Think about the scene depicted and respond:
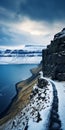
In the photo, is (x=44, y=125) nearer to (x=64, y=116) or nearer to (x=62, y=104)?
(x=64, y=116)

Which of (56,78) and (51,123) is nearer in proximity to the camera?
(51,123)

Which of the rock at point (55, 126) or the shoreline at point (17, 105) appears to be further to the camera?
the shoreline at point (17, 105)

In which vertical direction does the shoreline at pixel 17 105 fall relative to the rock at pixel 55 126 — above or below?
below

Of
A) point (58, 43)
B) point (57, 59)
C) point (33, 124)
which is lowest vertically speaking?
point (33, 124)

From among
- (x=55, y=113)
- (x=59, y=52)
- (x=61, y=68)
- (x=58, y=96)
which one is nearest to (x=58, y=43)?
(x=59, y=52)

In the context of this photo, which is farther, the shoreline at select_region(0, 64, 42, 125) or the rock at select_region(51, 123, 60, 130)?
the shoreline at select_region(0, 64, 42, 125)

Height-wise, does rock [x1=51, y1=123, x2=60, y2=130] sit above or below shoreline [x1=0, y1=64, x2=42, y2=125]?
above

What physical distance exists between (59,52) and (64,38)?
13.9ft

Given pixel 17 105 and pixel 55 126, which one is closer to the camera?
pixel 55 126

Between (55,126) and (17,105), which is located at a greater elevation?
(55,126)

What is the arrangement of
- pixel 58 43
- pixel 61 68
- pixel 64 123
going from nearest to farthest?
pixel 64 123 < pixel 61 68 < pixel 58 43

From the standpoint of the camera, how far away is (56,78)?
59656 millimetres

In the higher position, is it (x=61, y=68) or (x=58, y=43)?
(x=58, y=43)

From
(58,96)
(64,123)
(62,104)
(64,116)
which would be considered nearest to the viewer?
(64,123)
